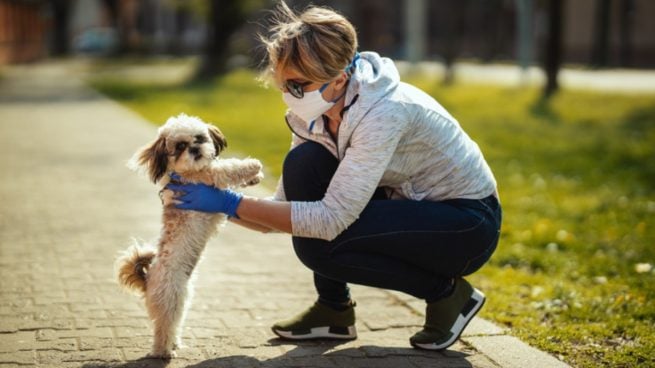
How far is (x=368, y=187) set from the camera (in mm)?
3752

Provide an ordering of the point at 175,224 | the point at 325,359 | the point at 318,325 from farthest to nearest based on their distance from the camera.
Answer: the point at 318,325
the point at 325,359
the point at 175,224

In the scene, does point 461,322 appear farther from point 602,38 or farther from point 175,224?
point 602,38

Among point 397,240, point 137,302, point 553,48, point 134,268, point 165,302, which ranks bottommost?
point 553,48

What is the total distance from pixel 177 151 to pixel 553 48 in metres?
17.5

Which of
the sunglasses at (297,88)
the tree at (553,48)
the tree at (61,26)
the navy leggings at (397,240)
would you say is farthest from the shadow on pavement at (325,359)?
the tree at (61,26)

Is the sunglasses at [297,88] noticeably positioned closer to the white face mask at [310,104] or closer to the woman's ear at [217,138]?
the white face mask at [310,104]

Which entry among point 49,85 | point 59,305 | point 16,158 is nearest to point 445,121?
point 59,305

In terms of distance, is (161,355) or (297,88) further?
(161,355)

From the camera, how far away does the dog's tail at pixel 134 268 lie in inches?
155

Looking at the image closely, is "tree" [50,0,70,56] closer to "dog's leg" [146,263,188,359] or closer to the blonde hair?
"dog's leg" [146,263,188,359]

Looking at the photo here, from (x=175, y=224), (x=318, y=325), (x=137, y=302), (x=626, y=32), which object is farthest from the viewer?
(x=626, y=32)

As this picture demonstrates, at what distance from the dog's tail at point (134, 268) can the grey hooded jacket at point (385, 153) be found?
0.77 metres

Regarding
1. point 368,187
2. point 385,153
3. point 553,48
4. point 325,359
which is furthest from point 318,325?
point 553,48

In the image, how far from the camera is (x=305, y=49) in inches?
145
